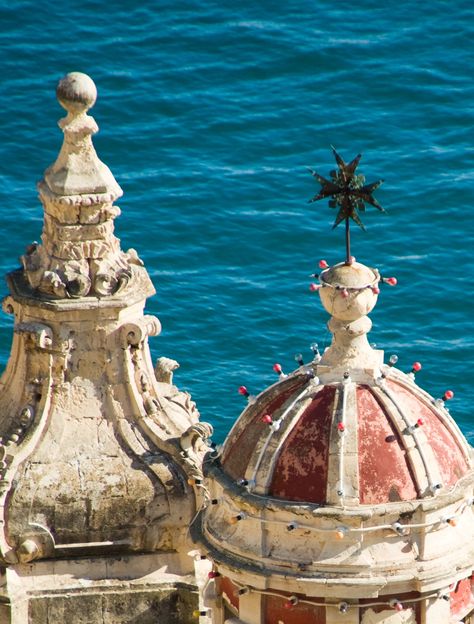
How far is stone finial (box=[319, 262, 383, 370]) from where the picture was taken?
5912 centimetres

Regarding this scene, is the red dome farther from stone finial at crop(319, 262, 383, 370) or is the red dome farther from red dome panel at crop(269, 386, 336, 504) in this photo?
stone finial at crop(319, 262, 383, 370)

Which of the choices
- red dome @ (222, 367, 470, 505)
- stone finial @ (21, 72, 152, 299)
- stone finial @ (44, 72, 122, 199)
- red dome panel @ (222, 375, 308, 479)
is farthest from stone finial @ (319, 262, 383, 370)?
stone finial @ (44, 72, 122, 199)

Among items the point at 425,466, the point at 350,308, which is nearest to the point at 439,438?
the point at 425,466

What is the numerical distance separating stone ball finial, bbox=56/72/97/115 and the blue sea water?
30.0 metres

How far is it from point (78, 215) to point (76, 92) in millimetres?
2549

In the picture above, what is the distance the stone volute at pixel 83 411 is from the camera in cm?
6988

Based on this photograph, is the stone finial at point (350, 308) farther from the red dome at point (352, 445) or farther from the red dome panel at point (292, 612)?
the red dome panel at point (292, 612)

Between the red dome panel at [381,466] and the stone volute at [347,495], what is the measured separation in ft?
0.06

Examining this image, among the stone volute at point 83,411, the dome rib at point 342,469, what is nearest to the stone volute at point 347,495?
the dome rib at point 342,469

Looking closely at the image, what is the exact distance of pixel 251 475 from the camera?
5931 cm

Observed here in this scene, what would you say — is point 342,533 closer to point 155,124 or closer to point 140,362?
point 140,362

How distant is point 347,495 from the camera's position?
58.3m

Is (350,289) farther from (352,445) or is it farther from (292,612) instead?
(292,612)

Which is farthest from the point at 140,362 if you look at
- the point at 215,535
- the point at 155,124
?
the point at 155,124
